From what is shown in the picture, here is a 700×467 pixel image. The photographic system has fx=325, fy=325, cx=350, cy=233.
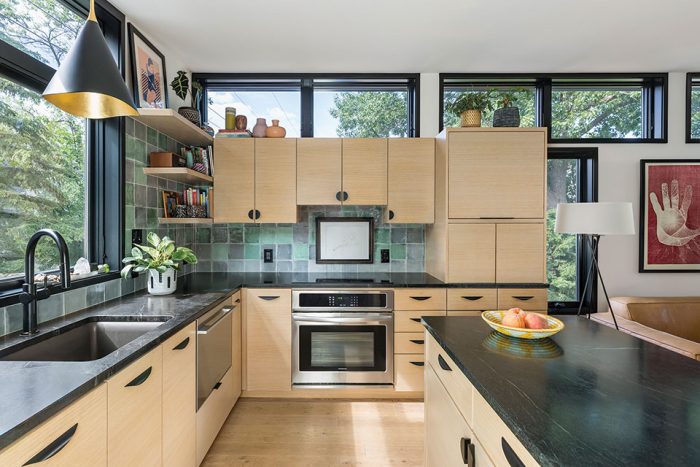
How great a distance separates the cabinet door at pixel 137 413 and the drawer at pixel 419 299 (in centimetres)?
161

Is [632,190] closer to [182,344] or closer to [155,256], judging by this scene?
[182,344]

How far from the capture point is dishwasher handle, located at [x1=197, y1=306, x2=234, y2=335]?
1.77 meters

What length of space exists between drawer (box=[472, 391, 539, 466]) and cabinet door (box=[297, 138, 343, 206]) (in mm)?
1992

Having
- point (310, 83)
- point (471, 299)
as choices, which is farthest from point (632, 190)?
point (310, 83)

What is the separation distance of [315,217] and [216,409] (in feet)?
5.51

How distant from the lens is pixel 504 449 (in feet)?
2.63

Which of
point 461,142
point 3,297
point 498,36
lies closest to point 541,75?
point 498,36

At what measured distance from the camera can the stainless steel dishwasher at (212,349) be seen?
175 centimetres

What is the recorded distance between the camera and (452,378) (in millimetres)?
1174

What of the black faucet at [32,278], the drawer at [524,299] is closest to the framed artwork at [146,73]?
the black faucet at [32,278]

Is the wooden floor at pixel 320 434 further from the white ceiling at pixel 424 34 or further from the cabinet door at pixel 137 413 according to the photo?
the white ceiling at pixel 424 34

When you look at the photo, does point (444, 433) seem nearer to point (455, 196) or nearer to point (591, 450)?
point (591, 450)

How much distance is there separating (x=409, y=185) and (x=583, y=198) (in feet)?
5.44

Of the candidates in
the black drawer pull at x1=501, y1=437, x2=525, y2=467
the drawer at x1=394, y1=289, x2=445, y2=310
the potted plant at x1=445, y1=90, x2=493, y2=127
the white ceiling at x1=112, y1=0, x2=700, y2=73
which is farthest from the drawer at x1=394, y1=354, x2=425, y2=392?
the white ceiling at x1=112, y1=0, x2=700, y2=73
